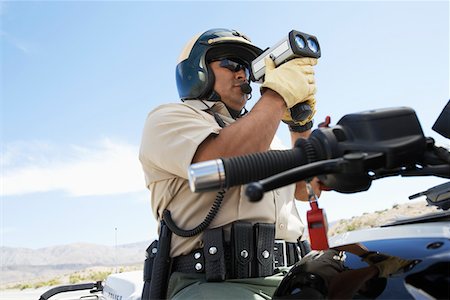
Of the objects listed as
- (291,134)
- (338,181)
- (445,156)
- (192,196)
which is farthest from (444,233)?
(291,134)

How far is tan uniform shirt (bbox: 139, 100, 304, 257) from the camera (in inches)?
82.3

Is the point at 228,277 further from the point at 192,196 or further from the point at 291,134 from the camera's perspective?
the point at 291,134

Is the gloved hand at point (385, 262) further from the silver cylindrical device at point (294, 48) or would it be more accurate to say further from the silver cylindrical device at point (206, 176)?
the silver cylindrical device at point (294, 48)

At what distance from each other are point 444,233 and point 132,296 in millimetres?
1850

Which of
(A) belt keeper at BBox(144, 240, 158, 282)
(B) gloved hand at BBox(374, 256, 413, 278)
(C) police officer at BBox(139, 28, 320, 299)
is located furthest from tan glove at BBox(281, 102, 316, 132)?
(B) gloved hand at BBox(374, 256, 413, 278)

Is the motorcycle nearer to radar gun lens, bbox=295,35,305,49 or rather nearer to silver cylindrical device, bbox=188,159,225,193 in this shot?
silver cylindrical device, bbox=188,159,225,193

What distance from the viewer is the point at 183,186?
2.26 meters

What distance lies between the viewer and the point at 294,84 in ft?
6.67

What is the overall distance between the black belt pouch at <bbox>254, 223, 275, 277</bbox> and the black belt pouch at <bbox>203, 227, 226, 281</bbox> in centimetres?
17

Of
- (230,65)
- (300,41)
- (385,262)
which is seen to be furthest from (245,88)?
(385,262)

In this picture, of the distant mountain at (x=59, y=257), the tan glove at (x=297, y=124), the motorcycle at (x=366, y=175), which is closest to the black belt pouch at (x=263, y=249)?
the tan glove at (x=297, y=124)

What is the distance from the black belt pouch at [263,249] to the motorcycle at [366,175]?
77 cm

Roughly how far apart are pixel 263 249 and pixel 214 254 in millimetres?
240

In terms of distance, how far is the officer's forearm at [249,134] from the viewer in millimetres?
Answer: 2064
